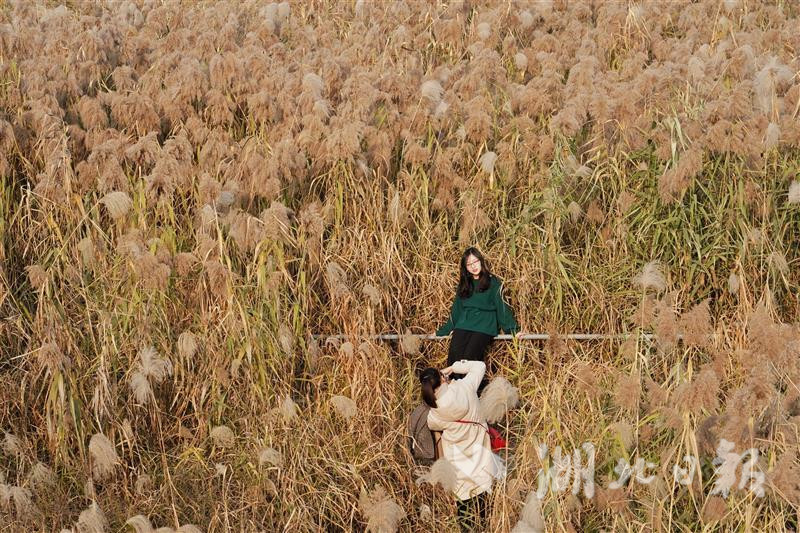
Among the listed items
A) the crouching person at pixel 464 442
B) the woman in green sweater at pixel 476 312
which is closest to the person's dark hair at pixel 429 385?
the crouching person at pixel 464 442

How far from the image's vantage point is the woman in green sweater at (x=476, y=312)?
6.26 metres

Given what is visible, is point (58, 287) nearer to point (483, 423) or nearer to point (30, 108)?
point (30, 108)

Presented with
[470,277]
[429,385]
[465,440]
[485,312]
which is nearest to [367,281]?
[470,277]

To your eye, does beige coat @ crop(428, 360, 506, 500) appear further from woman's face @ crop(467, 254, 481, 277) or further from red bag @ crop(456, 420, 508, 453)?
woman's face @ crop(467, 254, 481, 277)

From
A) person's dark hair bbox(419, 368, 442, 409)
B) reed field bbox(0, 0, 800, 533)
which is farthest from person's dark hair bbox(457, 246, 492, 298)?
person's dark hair bbox(419, 368, 442, 409)

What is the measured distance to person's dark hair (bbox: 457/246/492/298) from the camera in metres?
6.30

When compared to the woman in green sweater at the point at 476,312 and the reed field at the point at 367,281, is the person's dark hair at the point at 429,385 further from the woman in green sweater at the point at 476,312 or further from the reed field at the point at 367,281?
the woman in green sweater at the point at 476,312

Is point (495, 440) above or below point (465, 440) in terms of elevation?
below

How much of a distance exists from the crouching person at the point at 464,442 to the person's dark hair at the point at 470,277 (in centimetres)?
67

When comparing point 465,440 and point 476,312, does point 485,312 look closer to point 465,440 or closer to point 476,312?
point 476,312

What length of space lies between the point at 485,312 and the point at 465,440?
2.83 ft

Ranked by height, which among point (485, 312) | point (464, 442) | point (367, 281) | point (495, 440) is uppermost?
point (367, 281)

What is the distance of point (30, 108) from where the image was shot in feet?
24.2

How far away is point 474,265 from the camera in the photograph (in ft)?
20.7
